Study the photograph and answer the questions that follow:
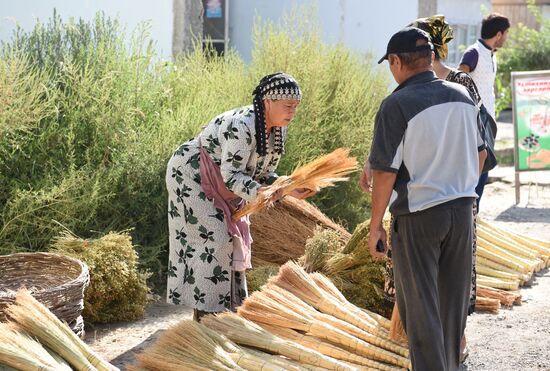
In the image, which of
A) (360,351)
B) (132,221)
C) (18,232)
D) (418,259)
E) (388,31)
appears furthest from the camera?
(388,31)

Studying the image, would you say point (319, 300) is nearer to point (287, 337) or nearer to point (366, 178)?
point (287, 337)

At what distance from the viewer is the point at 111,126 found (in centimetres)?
598

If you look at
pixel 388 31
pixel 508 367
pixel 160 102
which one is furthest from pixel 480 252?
pixel 388 31

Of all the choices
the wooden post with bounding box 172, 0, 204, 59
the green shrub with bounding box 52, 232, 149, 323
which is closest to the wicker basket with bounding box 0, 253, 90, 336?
the green shrub with bounding box 52, 232, 149, 323

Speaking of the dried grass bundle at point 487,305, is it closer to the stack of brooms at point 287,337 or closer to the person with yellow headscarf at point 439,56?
the person with yellow headscarf at point 439,56

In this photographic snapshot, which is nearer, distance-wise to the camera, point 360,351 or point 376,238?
point 376,238

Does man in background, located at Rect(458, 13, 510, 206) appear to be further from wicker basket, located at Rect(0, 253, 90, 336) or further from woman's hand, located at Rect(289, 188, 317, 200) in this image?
wicker basket, located at Rect(0, 253, 90, 336)

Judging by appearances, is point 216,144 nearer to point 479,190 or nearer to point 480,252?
point 479,190

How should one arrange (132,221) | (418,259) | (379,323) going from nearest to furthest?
(418,259) → (379,323) → (132,221)

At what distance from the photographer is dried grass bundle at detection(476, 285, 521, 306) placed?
19.8 ft

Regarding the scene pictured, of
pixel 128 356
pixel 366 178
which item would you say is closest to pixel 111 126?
pixel 128 356

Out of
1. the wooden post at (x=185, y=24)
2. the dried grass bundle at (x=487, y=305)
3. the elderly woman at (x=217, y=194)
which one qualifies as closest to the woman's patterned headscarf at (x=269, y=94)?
the elderly woman at (x=217, y=194)

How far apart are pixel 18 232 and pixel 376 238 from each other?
255 centimetres

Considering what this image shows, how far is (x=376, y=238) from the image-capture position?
3914 mm
